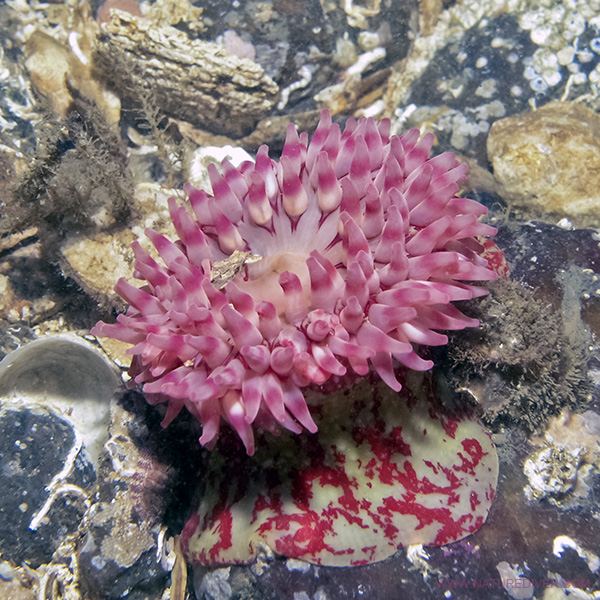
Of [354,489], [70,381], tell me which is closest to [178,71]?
[70,381]

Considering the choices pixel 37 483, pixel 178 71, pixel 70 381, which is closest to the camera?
pixel 37 483

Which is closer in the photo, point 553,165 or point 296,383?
A: point 296,383

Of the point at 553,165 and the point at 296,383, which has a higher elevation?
the point at 296,383

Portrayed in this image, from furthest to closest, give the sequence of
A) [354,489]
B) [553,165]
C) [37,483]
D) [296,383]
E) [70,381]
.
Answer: [553,165] → [70,381] → [37,483] → [354,489] → [296,383]

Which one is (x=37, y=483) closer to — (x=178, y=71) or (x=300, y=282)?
(x=300, y=282)

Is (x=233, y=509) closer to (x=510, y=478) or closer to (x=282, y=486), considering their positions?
(x=282, y=486)

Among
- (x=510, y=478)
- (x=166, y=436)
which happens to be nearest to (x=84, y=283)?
(x=166, y=436)

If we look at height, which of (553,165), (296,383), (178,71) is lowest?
(553,165)
